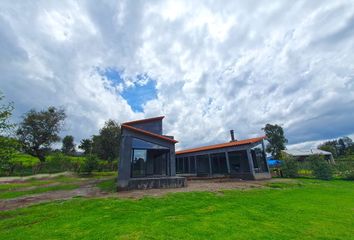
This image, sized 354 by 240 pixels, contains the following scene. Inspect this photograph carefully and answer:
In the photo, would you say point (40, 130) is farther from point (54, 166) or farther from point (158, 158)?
point (158, 158)

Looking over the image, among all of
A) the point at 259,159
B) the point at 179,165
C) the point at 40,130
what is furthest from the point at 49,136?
the point at 259,159

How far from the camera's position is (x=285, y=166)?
1891cm

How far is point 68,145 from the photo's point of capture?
57906mm

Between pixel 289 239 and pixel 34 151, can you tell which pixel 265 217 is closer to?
pixel 289 239

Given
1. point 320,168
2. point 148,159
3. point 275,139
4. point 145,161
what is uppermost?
point 275,139

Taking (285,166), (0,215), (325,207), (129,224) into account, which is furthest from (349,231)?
(285,166)

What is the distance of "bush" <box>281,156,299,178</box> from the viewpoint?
60.2 feet

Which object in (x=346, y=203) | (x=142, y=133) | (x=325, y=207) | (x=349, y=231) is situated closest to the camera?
(x=349, y=231)

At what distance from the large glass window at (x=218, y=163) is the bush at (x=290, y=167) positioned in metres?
6.42

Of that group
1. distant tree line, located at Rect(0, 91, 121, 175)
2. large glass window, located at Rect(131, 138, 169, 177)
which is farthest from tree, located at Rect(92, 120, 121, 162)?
large glass window, located at Rect(131, 138, 169, 177)

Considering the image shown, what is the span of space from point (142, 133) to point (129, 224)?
27.7 feet

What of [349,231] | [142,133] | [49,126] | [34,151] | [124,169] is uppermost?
[49,126]

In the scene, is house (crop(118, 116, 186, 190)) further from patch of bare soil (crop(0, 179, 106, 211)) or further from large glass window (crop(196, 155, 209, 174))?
large glass window (crop(196, 155, 209, 174))

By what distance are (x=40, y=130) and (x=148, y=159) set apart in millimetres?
36084
